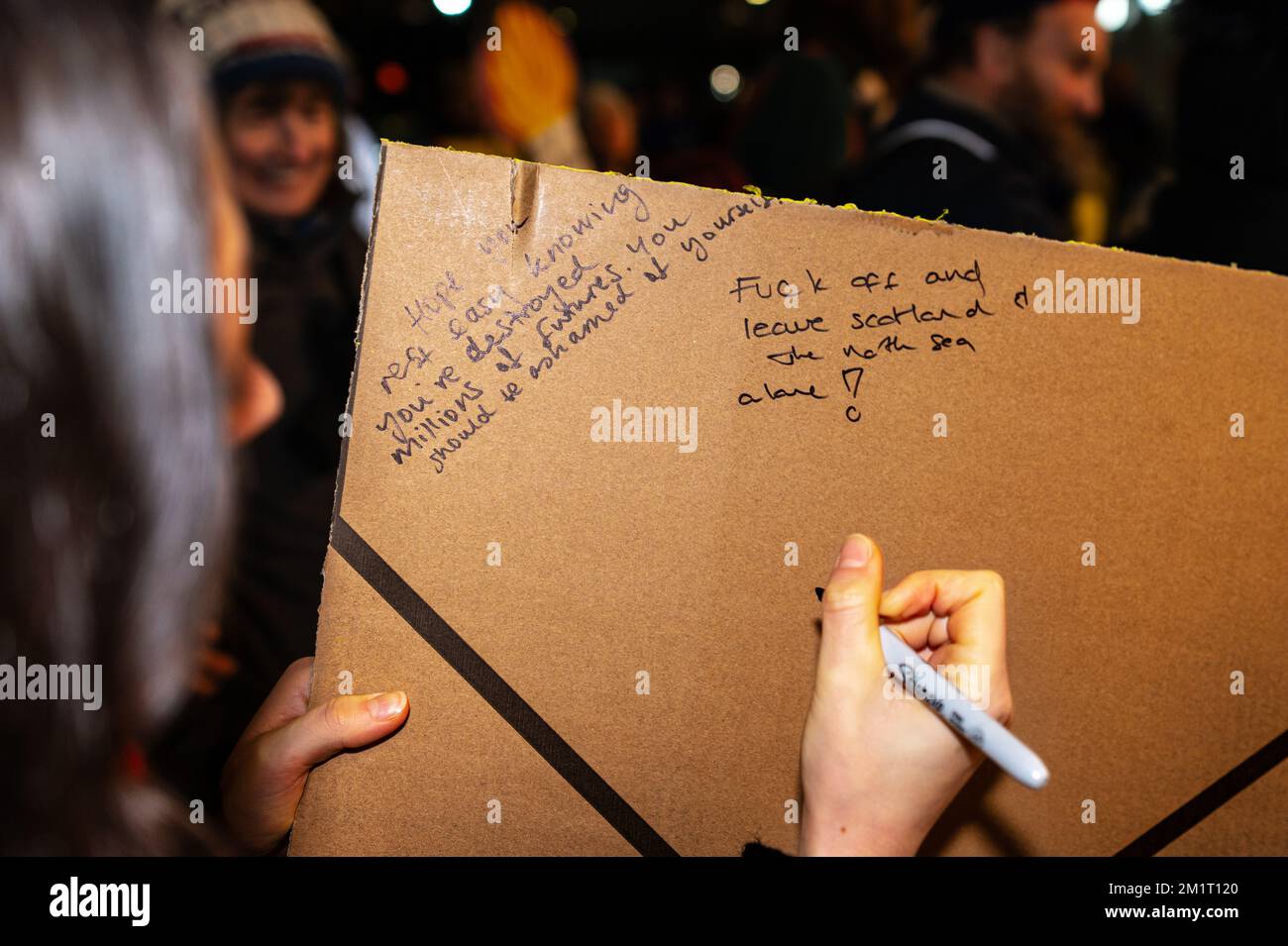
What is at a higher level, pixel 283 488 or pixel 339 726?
pixel 283 488

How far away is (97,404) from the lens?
0.50 m

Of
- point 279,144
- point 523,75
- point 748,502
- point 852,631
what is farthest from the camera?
point 523,75

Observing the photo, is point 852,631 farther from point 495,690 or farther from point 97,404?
point 97,404

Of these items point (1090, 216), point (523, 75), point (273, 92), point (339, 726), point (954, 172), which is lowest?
point (339, 726)

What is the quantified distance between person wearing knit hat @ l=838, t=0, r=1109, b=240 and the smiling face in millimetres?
885

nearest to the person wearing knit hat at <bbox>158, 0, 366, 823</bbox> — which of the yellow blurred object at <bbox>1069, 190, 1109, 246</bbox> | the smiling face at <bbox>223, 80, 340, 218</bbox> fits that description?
the smiling face at <bbox>223, 80, 340, 218</bbox>

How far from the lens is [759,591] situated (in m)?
0.77

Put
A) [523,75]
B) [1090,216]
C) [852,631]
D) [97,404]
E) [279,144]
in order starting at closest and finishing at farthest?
[97,404] → [852,631] → [279,144] → [523,75] → [1090,216]

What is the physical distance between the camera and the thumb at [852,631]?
2.11 feet

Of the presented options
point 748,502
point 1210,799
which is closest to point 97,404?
point 748,502

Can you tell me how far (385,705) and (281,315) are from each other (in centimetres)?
84

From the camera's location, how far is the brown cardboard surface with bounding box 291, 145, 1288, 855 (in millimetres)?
718
